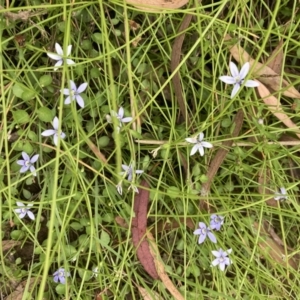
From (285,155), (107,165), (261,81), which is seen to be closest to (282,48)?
(261,81)

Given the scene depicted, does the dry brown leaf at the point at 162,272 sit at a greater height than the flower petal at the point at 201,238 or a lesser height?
lesser

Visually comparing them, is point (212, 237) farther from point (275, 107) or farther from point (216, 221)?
point (275, 107)

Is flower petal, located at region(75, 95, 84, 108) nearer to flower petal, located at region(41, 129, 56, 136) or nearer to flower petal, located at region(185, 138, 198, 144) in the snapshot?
flower petal, located at region(41, 129, 56, 136)

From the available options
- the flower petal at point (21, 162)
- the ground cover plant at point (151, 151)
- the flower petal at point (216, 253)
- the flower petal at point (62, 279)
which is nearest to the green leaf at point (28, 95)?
the ground cover plant at point (151, 151)

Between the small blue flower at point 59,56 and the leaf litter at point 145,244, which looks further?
the leaf litter at point 145,244

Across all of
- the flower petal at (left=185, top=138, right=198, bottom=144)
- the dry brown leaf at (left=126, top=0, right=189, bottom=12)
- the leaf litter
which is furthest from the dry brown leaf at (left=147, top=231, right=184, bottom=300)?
the dry brown leaf at (left=126, top=0, right=189, bottom=12)

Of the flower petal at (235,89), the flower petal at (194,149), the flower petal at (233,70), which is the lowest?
the flower petal at (194,149)

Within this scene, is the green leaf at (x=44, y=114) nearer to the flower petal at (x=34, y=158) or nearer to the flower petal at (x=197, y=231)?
the flower petal at (x=34, y=158)

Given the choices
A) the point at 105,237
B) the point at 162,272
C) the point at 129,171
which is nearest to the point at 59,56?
the point at 129,171
